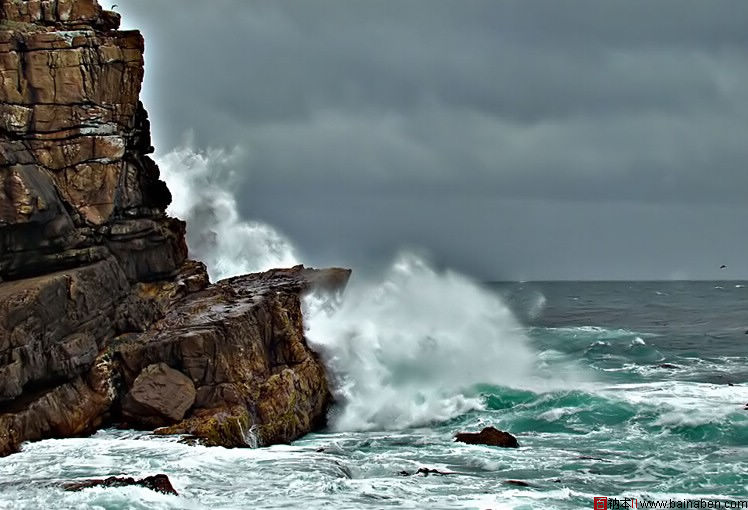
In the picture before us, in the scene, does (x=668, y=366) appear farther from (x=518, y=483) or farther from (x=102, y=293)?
(x=102, y=293)

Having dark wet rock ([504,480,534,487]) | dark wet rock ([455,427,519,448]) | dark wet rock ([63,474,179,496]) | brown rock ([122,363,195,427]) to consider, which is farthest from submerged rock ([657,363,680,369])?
dark wet rock ([63,474,179,496])

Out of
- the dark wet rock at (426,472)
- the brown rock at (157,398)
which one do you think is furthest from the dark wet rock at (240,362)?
the dark wet rock at (426,472)

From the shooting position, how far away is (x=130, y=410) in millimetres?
24109

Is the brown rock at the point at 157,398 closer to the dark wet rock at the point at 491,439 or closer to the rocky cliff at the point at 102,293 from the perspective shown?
the rocky cliff at the point at 102,293

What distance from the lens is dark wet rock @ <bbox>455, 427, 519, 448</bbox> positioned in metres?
25.3

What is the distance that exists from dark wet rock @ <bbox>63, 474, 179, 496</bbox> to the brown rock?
6063 millimetres

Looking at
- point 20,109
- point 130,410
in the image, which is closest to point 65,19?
point 20,109

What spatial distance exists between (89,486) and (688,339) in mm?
49972

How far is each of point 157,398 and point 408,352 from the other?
1508 centimetres

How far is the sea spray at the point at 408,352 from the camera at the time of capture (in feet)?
103

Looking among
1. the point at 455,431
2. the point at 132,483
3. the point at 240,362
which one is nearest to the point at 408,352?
the point at 455,431

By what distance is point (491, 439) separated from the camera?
25.4m

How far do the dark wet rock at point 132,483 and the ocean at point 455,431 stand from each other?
0.84 feet

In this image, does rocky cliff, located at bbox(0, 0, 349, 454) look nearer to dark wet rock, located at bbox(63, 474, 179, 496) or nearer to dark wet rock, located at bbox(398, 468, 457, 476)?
dark wet rock, located at bbox(63, 474, 179, 496)
